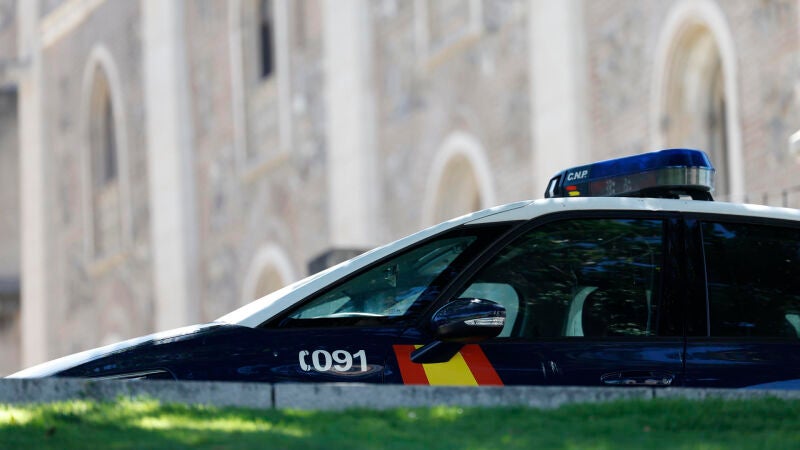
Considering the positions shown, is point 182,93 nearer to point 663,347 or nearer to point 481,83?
point 481,83

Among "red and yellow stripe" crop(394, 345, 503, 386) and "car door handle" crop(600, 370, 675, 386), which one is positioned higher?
"red and yellow stripe" crop(394, 345, 503, 386)

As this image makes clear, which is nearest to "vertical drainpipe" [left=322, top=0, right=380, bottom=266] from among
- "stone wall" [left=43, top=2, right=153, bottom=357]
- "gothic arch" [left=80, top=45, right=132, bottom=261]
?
"stone wall" [left=43, top=2, right=153, bottom=357]

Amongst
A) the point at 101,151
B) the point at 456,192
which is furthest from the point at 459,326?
Answer: the point at 101,151

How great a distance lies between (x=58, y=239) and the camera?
1415 inches

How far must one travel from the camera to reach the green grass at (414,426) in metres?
5.45

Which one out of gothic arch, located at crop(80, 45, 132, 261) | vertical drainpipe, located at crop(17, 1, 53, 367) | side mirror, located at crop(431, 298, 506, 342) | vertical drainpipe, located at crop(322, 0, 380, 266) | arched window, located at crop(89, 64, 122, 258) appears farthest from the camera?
vertical drainpipe, located at crop(17, 1, 53, 367)

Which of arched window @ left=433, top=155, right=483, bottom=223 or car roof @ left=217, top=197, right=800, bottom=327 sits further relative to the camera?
arched window @ left=433, top=155, right=483, bottom=223

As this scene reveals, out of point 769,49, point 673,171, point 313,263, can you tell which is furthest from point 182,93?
point 673,171

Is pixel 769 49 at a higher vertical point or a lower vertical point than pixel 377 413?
higher

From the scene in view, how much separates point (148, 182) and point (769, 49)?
17434 millimetres

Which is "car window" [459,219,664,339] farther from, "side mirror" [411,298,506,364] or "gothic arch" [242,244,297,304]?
"gothic arch" [242,244,297,304]

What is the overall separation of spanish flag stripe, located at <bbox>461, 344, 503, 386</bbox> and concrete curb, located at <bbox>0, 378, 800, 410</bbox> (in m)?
0.46

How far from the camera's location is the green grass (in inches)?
215

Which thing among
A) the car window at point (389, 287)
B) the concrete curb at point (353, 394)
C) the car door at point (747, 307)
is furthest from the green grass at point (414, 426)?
the car window at point (389, 287)
